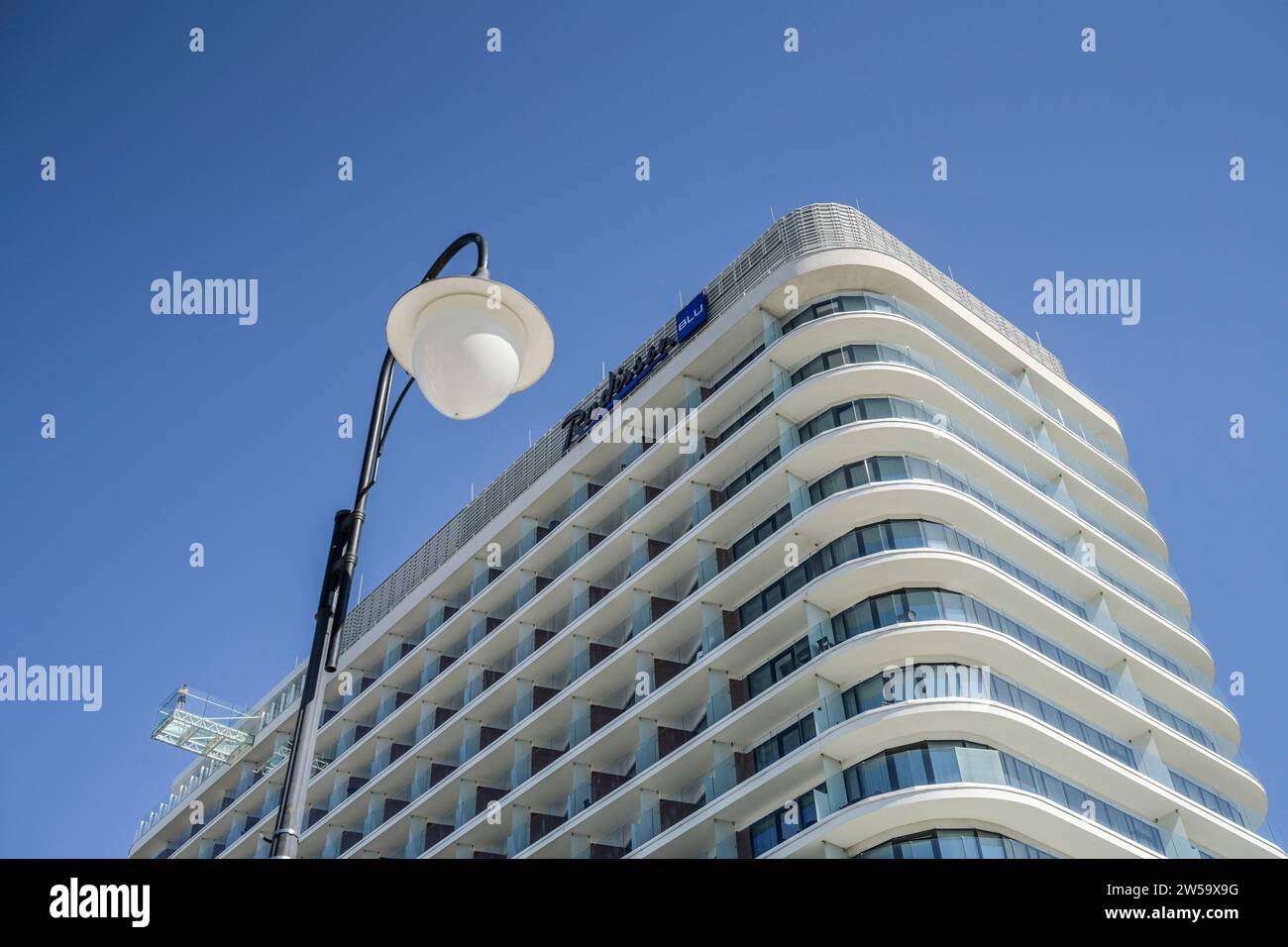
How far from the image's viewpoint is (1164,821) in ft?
117

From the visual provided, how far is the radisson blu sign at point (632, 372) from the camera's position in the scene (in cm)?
4659

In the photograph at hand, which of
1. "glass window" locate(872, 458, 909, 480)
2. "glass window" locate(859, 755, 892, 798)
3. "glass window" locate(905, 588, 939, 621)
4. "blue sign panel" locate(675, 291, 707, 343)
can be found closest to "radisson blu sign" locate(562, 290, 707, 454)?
"blue sign panel" locate(675, 291, 707, 343)

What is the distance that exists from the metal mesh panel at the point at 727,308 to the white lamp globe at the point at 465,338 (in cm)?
3459

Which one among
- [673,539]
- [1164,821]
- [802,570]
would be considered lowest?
[1164,821]

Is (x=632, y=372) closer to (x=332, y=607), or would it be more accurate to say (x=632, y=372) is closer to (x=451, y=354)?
(x=451, y=354)

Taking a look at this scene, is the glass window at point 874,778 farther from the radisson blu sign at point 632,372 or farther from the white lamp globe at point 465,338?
the white lamp globe at point 465,338

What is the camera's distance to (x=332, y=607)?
27.3 ft

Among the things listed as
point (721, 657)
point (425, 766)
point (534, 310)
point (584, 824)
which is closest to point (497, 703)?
point (425, 766)

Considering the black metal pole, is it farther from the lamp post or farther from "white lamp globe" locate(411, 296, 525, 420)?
"white lamp globe" locate(411, 296, 525, 420)

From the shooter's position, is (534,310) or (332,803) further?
(332,803)

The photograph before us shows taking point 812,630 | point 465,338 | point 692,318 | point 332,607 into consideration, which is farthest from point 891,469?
point 332,607
